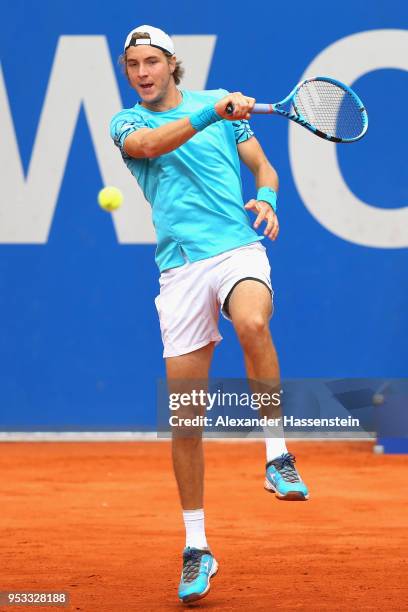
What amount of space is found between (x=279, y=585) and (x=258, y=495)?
2242 millimetres

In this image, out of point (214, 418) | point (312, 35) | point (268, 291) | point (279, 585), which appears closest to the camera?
point (268, 291)

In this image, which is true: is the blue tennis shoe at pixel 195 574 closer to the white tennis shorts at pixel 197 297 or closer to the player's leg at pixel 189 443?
the player's leg at pixel 189 443

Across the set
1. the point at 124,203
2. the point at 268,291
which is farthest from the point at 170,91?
the point at 124,203

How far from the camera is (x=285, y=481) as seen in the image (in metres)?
4.16

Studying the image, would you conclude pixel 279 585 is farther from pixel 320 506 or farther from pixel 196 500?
pixel 320 506

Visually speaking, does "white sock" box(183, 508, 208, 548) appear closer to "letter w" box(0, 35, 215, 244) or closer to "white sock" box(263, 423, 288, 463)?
"white sock" box(263, 423, 288, 463)

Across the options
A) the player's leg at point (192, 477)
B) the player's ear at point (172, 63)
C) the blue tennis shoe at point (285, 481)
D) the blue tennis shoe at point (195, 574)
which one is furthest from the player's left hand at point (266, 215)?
the blue tennis shoe at point (195, 574)

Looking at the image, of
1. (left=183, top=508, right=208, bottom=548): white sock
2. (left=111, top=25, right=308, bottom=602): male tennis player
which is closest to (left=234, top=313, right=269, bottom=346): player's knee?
(left=111, top=25, right=308, bottom=602): male tennis player

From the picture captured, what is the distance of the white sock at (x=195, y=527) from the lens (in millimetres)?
4633

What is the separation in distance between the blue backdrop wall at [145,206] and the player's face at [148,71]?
3.94 metres

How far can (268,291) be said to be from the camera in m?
4.37

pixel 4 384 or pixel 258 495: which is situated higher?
pixel 4 384

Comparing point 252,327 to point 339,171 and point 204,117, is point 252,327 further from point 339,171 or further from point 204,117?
point 339,171

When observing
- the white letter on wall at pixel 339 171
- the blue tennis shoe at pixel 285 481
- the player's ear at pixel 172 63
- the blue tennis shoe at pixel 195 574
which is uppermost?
the white letter on wall at pixel 339 171
